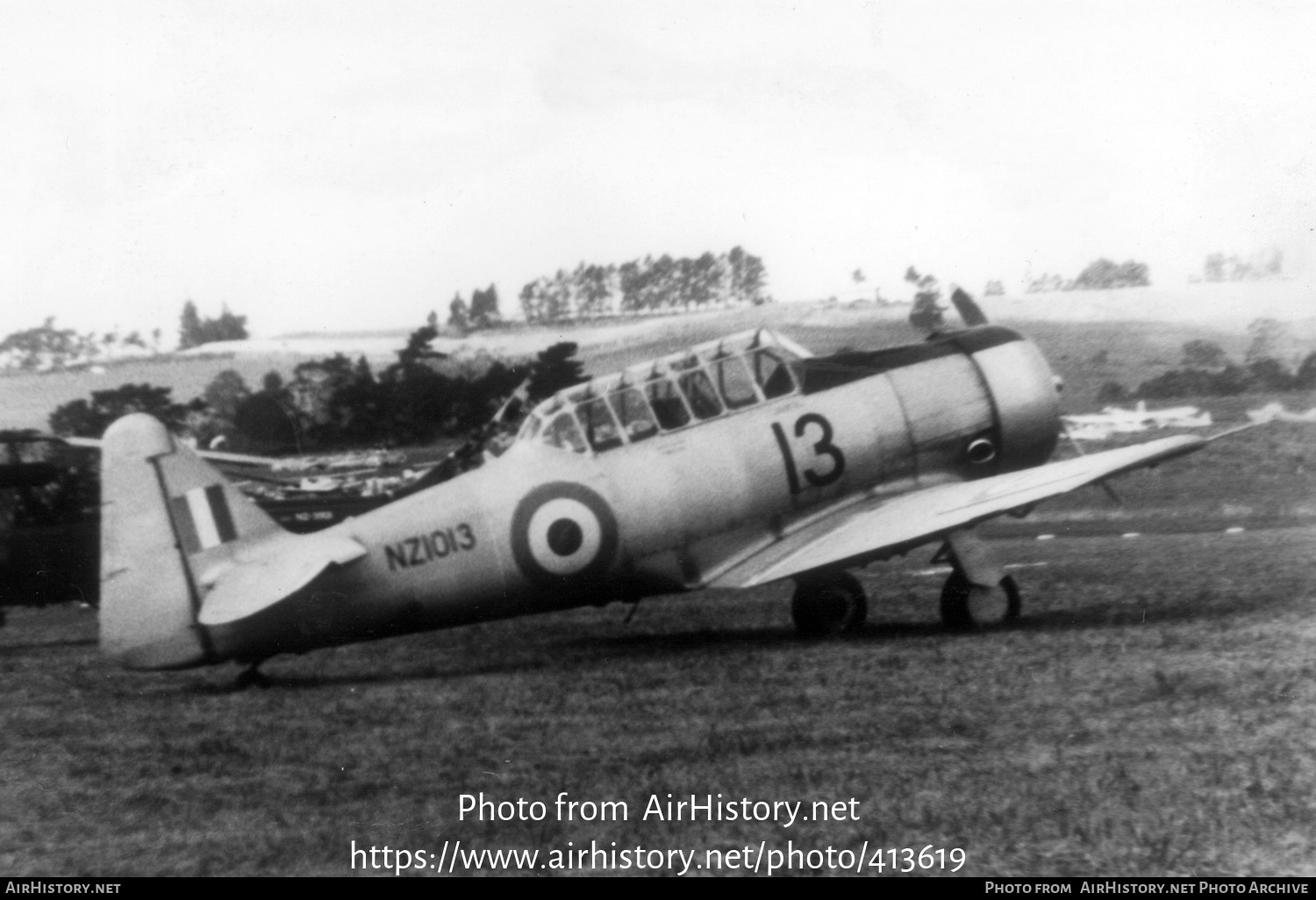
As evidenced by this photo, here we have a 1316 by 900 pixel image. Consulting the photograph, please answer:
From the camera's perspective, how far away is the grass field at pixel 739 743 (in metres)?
4.61

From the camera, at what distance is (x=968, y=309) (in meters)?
7.35

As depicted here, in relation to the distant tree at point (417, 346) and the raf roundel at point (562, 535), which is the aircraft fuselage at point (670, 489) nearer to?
the raf roundel at point (562, 535)

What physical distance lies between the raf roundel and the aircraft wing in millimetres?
661

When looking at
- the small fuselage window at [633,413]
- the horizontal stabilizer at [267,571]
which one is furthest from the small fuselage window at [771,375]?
the horizontal stabilizer at [267,571]

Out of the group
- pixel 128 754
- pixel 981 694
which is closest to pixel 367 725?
pixel 128 754

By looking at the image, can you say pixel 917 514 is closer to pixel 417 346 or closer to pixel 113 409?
pixel 417 346

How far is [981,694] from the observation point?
553 cm

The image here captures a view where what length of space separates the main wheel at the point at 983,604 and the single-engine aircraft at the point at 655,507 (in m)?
0.01

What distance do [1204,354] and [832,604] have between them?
2.40 meters

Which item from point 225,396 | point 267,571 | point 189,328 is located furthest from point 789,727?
point 189,328

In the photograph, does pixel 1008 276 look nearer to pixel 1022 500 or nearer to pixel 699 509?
pixel 1022 500

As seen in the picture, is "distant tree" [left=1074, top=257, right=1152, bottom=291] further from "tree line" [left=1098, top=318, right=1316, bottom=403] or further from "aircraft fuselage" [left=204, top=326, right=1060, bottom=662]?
"aircraft fuselage" [left=204, top=326, right=1060, bottom=662]

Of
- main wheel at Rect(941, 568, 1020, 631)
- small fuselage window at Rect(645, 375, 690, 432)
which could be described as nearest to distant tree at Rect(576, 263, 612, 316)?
small fuselage window at Rect(645, 375, 690, 432)
